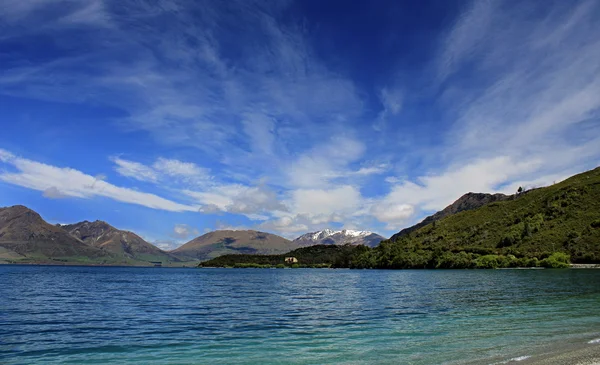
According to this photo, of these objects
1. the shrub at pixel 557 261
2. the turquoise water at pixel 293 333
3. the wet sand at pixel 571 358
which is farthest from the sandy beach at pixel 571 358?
the shrub at pixel 557 261

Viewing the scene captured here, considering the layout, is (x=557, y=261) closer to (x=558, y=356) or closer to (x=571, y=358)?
(x=558, y=356)

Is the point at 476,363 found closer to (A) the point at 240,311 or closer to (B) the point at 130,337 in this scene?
(B) the point at 130,337

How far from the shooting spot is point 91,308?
50031 mm

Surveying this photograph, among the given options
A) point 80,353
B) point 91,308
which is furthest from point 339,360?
point 91,308

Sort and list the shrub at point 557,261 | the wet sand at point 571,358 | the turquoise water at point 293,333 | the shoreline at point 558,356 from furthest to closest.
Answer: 1. the shrub at point 557,261
2. the turquoise water at point 293,333
3. the shoreline at point 558,356
4. the wet sand at point 571,358

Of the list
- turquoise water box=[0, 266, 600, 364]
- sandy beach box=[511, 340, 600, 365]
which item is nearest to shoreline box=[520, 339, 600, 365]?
sandy beach box=[511, 340, 600, 365]

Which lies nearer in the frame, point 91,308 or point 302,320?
point 302,320

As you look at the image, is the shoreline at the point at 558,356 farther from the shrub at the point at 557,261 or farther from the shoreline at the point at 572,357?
the shrub at the point at 557,261

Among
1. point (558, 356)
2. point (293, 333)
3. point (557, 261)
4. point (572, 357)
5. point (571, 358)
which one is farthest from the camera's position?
point (557, 261)

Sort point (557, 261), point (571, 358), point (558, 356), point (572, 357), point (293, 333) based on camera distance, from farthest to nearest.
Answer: point (557, 261)
point (293, 333)
point (558, 356)
point (572, 357)
point (571, 358)

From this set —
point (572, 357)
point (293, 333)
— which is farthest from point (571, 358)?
point (293, 333)

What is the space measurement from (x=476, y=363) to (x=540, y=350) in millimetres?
5881

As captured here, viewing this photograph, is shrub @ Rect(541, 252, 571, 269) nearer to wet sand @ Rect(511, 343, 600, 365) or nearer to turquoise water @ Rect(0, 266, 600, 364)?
turquoise water @ Rect(0, 266, 600, 364)

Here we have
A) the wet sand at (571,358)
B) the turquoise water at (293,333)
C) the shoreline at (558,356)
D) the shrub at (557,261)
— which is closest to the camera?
the wet sand at (571,358)
